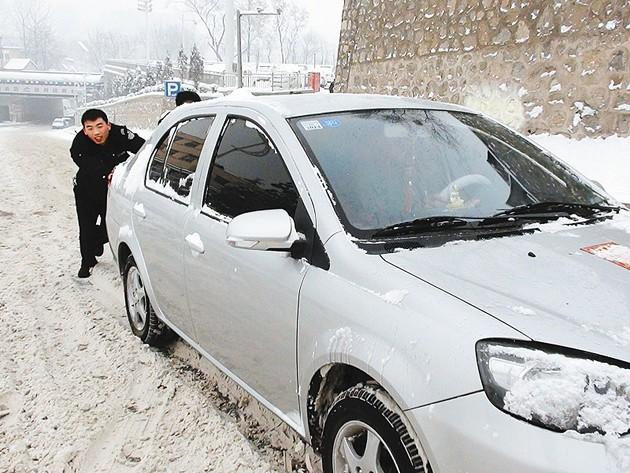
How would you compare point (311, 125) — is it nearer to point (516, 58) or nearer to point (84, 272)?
point (84, 272)

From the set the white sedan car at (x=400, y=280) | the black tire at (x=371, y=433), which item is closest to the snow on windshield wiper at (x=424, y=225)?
the white sedan car at (x=400, y=280)

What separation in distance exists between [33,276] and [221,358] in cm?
338

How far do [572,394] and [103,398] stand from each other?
103 inches

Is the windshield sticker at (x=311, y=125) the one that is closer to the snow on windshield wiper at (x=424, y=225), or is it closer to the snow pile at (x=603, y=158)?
the snow on windshield wiper at (x=424, y=225)

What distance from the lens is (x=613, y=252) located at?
6.94ft

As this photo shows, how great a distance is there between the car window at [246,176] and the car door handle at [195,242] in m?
0.17

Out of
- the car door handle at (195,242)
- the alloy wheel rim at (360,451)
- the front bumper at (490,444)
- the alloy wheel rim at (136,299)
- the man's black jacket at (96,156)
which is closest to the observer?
the front bumper at (490,444)

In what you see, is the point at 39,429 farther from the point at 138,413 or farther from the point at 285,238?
the point at 285,238

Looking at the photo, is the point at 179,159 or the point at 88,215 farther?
the point at 88,215

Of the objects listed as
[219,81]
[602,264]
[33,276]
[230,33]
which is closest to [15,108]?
[219,81]

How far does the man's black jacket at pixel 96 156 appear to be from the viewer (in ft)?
18.2

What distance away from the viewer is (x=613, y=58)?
24.5ft

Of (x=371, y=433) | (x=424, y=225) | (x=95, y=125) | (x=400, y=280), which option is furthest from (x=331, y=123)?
(x=95, y=125)

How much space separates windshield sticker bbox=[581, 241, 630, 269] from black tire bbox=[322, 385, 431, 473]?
0.97m
